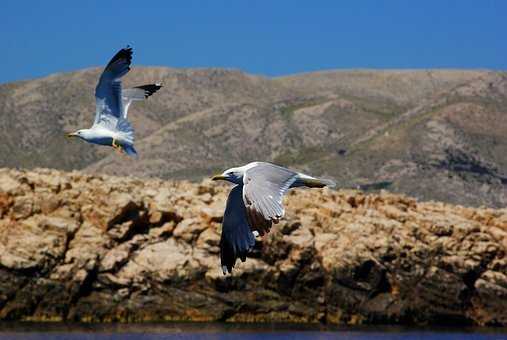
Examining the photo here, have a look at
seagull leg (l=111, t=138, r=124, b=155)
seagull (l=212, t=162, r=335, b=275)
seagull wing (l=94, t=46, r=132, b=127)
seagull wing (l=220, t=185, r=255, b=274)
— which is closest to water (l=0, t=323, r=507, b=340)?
seagull wing (l=94, t=46, r=132, b=127)

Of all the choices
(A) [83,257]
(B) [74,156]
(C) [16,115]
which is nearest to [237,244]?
(A) [83,257]

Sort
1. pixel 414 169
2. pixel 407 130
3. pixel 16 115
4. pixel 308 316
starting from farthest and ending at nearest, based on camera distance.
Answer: pixel 16 115
pixel 407 130
pixel 414 169
pixel 308 316

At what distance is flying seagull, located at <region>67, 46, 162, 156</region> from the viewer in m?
27.1

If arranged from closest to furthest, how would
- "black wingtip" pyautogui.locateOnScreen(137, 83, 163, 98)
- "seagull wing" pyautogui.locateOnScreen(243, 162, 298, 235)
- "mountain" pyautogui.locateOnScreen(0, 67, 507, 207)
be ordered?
"seagull wing" pyautogui.locateOnScreen(243, 162, 298, 235) → "black wingtip" pyautogui.locateOnScreen(137, 83, 163, 98) → "mountain" pyautogui.locateOnScreen(0, 67, 507, 207)

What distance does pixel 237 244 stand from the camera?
70.2 ft

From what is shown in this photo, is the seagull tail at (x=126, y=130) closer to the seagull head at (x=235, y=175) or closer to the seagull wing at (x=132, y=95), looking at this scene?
the seagull wing at (x=132, y=95)

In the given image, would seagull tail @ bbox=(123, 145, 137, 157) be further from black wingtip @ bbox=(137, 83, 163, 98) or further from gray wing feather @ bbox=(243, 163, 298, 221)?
gray wing feather @ bbox=(243, 163, 298, 221)

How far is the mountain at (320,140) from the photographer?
139m

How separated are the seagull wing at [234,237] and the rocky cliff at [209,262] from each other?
99.3 feet

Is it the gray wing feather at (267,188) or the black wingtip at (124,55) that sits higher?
the black wingtip at (124,55)

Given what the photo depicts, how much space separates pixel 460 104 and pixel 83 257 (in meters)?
113

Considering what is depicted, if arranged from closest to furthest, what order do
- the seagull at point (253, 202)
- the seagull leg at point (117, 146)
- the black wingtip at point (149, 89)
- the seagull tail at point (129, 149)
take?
1. the seagull at point (253, 202)
2. the seagull tail at point (129, 149)
3. the seagull leg at point (117, 146)
4. the black wingtip at point (149, 89)

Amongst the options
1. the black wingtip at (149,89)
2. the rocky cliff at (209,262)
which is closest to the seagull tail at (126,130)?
the black wingtip at (149,89)

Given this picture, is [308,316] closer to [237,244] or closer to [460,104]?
[237,244]
